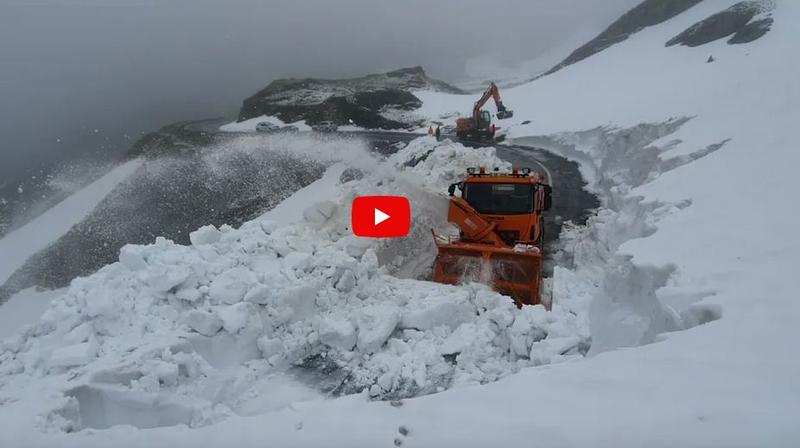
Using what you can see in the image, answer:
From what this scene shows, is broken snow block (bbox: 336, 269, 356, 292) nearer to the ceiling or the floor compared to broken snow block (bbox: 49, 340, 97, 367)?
nearer to the floor

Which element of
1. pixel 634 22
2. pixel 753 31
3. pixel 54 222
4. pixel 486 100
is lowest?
pixel 54 222

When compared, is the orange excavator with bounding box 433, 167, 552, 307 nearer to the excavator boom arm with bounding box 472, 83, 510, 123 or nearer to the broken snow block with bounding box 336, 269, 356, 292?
the broken snow block with bounding box 336, 269, 356, 292

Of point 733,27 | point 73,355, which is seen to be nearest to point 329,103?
point 73,355

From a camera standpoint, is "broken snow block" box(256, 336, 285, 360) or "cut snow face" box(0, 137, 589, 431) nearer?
"cut snow face" box(0, 137, 589, 431)

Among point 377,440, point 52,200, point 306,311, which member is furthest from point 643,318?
point 52,200

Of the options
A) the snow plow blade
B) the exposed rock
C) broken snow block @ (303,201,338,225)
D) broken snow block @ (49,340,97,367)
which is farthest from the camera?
the exposed rock

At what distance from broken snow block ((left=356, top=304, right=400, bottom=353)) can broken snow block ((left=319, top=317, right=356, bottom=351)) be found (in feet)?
0.35

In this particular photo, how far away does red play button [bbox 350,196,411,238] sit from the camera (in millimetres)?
9906

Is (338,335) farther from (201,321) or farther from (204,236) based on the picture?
(204,236)

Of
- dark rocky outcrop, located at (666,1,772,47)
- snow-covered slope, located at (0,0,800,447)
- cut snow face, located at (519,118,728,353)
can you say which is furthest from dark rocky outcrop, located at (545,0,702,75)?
snow-covered slope, located at (0,0,800,447)

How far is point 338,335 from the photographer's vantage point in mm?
5762

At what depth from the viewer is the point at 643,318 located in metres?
4.92

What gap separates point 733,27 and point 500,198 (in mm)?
43751

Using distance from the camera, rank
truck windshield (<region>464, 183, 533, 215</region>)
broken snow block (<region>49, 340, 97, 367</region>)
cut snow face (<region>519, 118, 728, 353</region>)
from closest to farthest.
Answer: cut snow face (<region>519, 118, 728, 353</region>), broken snow block (<region>49, 340, 97, 367</region>), truck windshield (<region>464, 183, 533, 215</region>)
